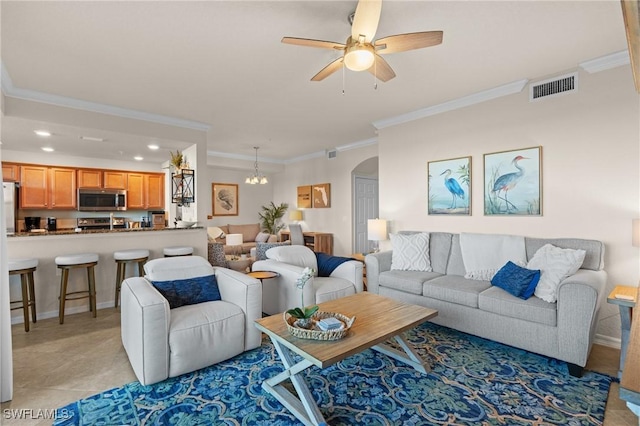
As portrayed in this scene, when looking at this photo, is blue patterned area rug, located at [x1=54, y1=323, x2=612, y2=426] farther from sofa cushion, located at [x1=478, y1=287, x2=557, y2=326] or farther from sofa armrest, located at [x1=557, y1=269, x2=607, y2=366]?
sofa cushion, located at [x1=478, y1=287, x2=557, y2=326]

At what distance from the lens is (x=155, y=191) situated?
7082 mm

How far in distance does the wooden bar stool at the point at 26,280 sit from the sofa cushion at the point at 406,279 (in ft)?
12.8

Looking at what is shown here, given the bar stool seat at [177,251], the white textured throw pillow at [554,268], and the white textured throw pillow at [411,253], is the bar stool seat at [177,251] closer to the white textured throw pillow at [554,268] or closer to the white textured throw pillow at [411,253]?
the white textured throw pillow at [411,253]

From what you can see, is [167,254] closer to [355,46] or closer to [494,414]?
[355,46]

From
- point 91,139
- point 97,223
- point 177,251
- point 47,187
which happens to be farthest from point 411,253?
point 47,187

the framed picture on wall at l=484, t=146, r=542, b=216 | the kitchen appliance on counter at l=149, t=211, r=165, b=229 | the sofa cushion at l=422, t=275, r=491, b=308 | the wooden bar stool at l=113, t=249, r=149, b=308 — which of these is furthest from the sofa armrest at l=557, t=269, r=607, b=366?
the kitchen appliance on counter at l=149, t=211, r=165, b=229

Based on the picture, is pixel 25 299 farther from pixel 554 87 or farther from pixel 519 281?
pixel 554 87

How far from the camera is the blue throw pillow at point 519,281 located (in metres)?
2.69

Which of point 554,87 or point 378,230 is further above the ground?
point 554,87

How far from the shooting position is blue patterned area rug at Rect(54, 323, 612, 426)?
187 cm

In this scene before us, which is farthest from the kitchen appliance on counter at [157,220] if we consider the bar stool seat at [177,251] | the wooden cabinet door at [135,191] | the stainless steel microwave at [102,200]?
the bar stool seat at [177,251]

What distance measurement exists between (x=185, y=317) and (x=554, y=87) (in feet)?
13.9

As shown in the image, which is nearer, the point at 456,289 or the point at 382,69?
the point at 382,69

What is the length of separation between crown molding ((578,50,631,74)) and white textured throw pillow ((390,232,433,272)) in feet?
7.71
